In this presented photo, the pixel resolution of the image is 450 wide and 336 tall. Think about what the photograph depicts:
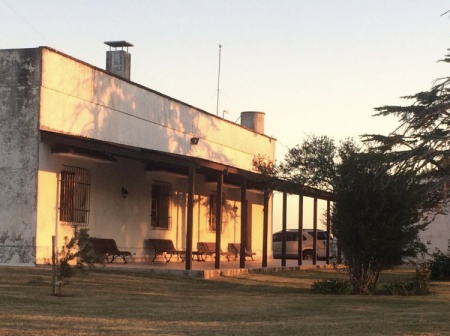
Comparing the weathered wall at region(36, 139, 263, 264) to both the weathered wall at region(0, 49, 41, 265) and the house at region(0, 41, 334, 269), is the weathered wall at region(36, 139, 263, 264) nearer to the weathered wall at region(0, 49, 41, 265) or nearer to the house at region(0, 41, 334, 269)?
the house at region(0, 41, 334, 269)

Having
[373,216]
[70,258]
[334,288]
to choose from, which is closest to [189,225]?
[334,288]

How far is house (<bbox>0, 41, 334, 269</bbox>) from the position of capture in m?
21.5

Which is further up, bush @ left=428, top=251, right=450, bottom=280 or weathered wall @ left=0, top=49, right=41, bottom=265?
weathered wall @ left=0, top=49, right=41, bottom=265

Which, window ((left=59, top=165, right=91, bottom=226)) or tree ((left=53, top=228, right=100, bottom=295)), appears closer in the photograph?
tree ((left=53, top=228, right=100, bottom=295))

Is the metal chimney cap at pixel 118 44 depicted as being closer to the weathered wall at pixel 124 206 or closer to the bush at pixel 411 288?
the weathered wall at pixel 124 206

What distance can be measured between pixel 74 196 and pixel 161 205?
567 centimetres

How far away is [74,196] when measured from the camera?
77.6ft

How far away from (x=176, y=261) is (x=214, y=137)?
6.09 m

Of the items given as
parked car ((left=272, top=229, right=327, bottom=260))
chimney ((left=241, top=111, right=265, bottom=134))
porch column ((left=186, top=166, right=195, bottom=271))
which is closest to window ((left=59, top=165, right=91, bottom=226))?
porch column ((left=186, top=166, right=195, bottom=271))

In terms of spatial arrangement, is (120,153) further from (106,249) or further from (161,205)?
(161,205)

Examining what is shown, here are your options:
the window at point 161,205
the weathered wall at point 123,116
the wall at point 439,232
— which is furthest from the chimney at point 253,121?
the window at point 161,205

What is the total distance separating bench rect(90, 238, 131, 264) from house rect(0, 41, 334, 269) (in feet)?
1.09

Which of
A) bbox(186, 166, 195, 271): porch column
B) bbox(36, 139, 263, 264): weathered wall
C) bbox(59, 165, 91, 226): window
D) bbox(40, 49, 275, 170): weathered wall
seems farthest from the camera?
bbox(59, 165, 91, 226): window

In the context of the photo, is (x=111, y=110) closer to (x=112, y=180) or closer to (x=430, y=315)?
(x=112, y=180)
